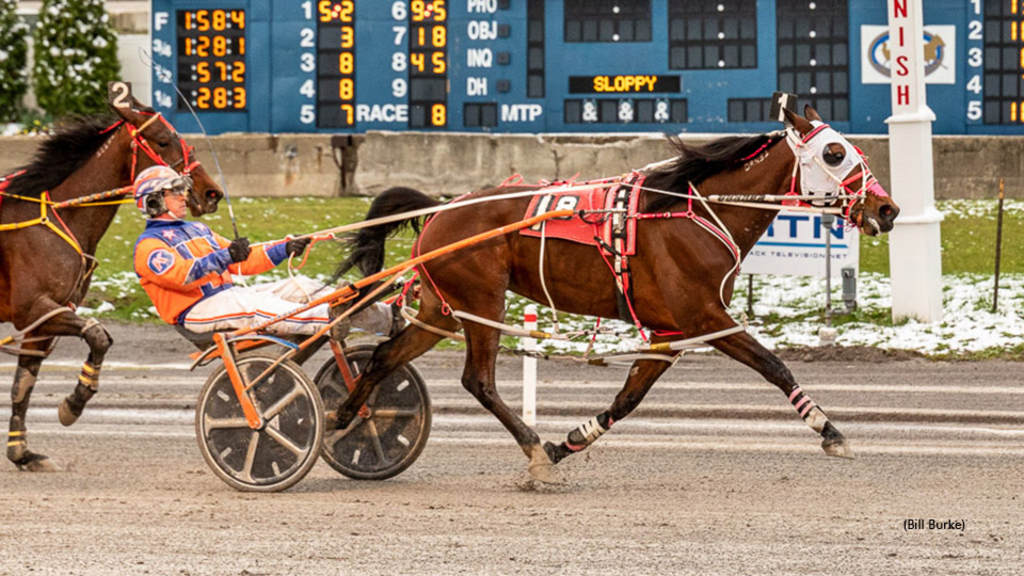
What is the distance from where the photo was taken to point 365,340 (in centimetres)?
1448

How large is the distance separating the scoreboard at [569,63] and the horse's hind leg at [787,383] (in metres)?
10.7

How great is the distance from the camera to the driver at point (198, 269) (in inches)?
300

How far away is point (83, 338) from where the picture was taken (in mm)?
8180

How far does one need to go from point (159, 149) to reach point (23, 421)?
1.67 metres

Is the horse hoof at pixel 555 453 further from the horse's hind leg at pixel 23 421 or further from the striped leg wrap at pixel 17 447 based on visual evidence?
the striped leg wrap at pixel 17 447

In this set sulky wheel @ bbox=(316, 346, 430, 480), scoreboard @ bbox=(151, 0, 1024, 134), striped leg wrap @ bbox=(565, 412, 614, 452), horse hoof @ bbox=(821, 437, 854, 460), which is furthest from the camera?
scoreboard @ bbox=(151, 0, 1024, 134)

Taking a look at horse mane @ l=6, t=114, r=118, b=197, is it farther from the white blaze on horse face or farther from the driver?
the white blaze on horse face

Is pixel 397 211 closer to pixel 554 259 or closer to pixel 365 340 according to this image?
pixel 554 259

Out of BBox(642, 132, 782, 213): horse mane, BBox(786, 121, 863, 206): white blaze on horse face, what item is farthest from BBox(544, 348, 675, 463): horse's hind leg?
BBox(786, 121, 863, 206): white blaze on horse face

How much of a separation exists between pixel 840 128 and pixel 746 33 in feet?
5.54

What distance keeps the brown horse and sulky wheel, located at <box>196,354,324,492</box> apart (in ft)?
2.90

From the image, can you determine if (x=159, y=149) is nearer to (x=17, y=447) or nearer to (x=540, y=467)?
(x=17, y=447)

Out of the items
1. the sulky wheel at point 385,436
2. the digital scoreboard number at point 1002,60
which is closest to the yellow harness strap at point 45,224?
the sulky wheel at point 385,436

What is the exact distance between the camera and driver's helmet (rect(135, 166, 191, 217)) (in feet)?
25.8
